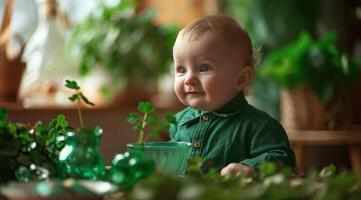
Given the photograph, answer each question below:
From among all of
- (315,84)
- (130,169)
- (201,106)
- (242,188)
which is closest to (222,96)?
(201,106)

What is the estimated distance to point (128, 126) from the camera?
326 centimetres

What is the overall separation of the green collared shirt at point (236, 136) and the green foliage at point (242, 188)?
0.27 m

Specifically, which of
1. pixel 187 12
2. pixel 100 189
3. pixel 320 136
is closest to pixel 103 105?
pixel 187 12

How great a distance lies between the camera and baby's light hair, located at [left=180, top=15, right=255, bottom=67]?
1.29 meters

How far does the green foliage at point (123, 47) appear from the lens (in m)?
3.21

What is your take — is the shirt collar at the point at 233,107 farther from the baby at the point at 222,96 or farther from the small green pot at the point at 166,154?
the small green pot at the point at 166,154

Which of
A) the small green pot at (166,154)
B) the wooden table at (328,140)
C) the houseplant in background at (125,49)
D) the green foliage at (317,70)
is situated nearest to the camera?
the small green pot at (166,154)

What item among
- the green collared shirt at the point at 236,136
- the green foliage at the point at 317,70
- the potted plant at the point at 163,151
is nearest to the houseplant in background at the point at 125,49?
the green foliage at the point at 317,70

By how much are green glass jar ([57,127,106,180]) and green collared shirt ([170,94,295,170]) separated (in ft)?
0.96

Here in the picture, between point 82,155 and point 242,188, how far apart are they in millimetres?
285

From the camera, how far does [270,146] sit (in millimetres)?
1268

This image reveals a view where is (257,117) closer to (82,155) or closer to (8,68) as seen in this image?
(82,155)

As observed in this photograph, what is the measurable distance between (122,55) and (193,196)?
98.3 inches

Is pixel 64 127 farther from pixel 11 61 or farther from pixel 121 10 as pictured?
pixel 121 10
